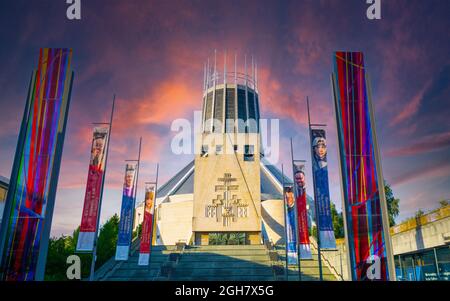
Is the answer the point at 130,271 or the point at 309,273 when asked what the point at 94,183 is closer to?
the point at 130,271

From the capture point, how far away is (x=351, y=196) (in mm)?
9969

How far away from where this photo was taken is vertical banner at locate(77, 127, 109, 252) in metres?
12.3

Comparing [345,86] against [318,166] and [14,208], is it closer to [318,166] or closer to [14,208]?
[318,166]

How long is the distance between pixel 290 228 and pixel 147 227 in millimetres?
8594

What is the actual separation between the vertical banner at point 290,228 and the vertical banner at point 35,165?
13573mm

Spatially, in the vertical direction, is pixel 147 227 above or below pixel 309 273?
above

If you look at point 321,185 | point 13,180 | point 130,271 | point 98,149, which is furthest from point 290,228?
point 13,180

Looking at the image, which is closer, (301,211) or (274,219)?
(301,211)

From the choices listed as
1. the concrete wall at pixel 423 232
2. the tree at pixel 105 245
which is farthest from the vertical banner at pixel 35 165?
the tree at pixel 105 245

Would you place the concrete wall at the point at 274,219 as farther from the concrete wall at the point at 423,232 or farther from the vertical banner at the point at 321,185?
the vertical banner at the point at 321,185

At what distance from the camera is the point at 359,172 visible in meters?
10.2

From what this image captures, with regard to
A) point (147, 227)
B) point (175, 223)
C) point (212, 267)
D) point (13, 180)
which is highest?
point (175, 223)
